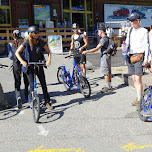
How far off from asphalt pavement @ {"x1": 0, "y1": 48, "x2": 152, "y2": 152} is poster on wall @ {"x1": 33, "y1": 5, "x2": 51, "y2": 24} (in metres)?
15.9

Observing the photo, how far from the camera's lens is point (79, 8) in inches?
983

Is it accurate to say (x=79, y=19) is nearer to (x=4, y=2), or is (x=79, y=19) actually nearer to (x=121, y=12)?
(x=121, y=12)

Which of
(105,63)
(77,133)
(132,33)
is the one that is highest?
(132,33)

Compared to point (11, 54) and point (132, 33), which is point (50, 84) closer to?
point (11, 54)

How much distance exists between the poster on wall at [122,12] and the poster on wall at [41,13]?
23.6 ft

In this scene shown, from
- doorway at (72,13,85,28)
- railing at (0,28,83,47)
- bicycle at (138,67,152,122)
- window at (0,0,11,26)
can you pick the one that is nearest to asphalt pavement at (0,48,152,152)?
bicycle at (138,67,152,122)

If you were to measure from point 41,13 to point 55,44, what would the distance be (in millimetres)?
7899

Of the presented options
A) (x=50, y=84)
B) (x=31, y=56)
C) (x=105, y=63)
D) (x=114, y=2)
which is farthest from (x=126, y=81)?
(x=114, y=2)

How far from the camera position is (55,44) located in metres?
15.4

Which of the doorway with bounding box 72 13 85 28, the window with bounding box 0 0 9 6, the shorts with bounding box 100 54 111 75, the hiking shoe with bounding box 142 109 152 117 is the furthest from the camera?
the doorway with bounding box 72 13 85 28

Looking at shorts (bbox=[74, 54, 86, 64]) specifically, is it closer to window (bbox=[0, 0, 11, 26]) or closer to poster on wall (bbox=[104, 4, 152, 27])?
window (bbox=[0, 0, 11, 26])

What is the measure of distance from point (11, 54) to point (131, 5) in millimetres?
25573

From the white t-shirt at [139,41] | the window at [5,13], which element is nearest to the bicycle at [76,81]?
the white t-shirt at [139,41]

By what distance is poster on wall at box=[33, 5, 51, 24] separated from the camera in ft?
71.5
